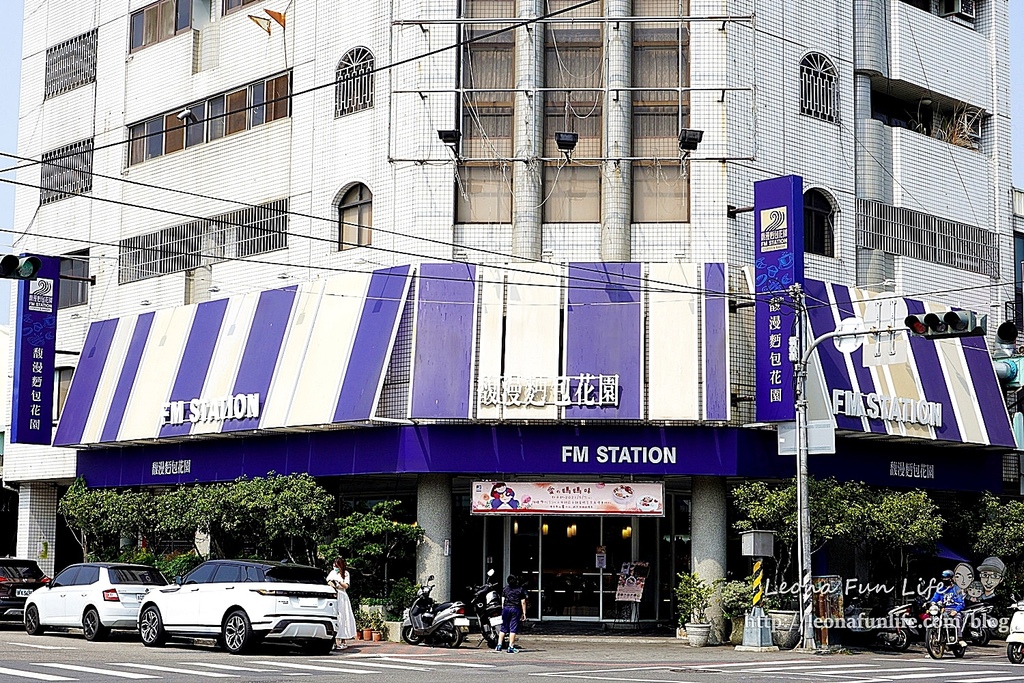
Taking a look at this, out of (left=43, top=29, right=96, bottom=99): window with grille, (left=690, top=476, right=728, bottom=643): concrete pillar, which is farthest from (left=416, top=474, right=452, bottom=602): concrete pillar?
(left=43, top=29, right=96, bottom=99): window with grille

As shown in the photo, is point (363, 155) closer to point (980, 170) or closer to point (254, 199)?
point (254, 199)

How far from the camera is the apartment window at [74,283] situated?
42.9 m

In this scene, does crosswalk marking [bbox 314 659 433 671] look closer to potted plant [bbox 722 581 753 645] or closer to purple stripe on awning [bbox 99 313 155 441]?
potted plant [bbox 722 581 753 645]

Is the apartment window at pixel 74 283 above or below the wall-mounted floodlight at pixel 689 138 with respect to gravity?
below

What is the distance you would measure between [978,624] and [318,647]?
1378cm

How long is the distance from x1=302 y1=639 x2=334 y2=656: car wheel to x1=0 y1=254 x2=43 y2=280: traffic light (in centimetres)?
820

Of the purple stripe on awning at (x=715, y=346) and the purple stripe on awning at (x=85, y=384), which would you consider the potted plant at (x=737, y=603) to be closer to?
the purple stripe on awning at (x=715, y=346)

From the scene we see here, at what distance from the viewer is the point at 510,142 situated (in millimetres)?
33844

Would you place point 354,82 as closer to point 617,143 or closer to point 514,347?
point 617,143

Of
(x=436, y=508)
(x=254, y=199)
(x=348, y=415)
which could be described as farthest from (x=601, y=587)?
(x=254, y=199)

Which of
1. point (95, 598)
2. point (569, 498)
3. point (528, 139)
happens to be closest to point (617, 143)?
point (528, 139)

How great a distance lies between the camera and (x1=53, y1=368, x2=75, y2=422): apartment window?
4234 centimetres

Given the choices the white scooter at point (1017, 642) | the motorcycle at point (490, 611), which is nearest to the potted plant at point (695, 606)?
the motorcycle at point (490, 611)

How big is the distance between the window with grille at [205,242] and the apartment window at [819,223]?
13018 millimetres
